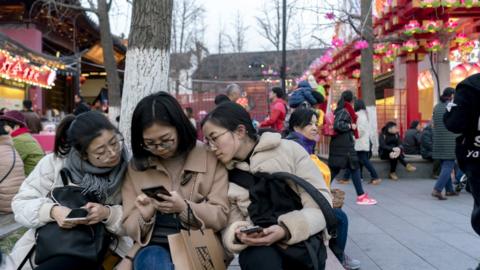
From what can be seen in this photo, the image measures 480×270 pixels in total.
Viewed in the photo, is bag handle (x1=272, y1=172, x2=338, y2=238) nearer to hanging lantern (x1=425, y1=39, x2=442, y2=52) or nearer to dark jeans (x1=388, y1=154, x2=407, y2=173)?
dark jeans (x1=388, y1=154, x2=407, y2=173)

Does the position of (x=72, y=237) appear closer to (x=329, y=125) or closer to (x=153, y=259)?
(x=153, y=259)

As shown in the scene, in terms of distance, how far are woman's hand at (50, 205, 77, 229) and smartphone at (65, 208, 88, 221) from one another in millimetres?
21

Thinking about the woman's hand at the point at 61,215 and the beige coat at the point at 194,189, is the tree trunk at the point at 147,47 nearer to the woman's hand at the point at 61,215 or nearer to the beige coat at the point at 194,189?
the beige coat at the point at 194,189

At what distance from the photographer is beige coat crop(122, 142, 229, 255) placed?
2508 mm

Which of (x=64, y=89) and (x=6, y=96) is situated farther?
(x=64, y=89)

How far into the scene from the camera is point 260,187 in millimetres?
2490

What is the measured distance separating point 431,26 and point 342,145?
624cm

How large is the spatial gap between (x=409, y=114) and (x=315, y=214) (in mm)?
14416

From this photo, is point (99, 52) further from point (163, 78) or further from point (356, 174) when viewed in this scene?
point (163, 78)

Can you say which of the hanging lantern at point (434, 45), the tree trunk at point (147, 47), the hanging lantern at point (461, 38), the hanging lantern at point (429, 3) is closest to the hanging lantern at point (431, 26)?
the hanging lantern at point (434, 45)

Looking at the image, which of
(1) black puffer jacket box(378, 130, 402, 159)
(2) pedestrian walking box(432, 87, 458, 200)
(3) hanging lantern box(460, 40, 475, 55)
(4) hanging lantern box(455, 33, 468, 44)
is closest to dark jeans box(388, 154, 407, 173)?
(1) black puffer jacket box(378, 130, 402, 159)

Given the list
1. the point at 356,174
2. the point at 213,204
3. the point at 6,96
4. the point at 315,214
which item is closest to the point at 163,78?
the point at 213,204

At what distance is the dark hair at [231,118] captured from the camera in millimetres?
2592

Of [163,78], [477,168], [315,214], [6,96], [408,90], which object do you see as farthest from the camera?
[408,90]
